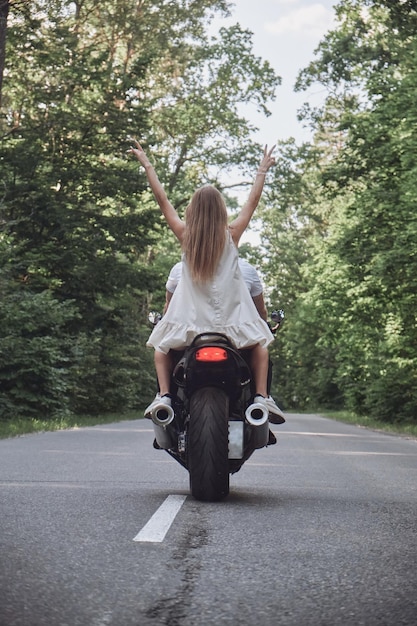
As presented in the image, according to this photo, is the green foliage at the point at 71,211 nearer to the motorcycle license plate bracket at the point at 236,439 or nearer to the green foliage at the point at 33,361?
the green foliage at the point at 33,361

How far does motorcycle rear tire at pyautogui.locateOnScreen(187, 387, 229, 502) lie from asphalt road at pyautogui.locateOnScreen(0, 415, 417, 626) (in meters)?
0.20

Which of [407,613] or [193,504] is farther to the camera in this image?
[193,504]

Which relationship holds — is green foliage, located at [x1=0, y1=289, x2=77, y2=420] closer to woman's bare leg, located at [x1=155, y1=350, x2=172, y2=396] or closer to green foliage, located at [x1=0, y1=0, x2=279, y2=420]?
green foliage, located at [x1=0, y1=0, x2=279, y2=420]

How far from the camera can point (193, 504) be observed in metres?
6.33

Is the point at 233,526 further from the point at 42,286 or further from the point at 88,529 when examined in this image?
the point at 42,286

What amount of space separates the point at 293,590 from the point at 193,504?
8.61 ft

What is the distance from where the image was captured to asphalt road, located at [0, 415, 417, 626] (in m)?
3.35

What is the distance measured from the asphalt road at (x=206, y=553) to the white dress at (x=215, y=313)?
106 centimetres

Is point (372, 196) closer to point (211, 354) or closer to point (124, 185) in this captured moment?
point (124, 185)

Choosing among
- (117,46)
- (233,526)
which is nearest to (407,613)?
(233,526)

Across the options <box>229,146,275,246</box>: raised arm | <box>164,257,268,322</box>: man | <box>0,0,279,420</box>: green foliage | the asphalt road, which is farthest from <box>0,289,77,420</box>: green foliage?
<box>229,146,275,246</box>: raised arm

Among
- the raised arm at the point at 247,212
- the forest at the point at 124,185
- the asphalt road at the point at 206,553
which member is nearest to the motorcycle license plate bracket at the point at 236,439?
the asphalt road at the point at 206,553

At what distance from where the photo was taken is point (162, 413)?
6332mm

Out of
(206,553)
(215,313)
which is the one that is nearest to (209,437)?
(215,313)
